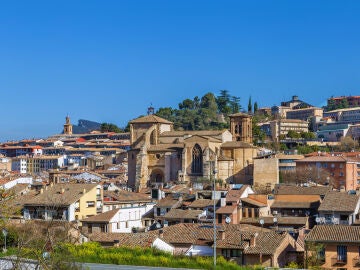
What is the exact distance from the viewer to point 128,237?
33562 mm

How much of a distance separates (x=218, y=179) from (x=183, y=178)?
408cm

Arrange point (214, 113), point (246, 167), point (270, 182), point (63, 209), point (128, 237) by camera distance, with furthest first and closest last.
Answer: point (214, 113) < point (246, 167) < point (270, 182) < point (63, 209) < point (128, 237)

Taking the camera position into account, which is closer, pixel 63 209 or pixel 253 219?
pixel 253 219

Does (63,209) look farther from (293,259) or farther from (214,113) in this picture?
(214,113)

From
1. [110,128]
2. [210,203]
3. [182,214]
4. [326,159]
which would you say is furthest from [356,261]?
[110,128]

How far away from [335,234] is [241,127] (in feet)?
214

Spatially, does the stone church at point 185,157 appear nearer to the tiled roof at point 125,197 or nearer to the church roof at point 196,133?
the church roof at point 196,133

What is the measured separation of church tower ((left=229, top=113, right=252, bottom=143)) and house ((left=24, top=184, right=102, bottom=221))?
155 feet

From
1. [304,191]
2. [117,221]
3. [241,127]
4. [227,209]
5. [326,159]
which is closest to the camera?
[227,209]

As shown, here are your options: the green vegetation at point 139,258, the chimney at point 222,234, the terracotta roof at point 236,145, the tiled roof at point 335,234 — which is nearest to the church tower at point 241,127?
the terracotta roof at point 236,145

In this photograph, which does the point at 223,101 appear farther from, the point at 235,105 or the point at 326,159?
the point at 326,159

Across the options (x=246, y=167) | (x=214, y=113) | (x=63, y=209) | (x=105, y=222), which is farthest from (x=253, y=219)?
(x=214, y=113)

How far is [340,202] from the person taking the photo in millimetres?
40312

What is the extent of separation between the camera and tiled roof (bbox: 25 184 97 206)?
45.7 metres
